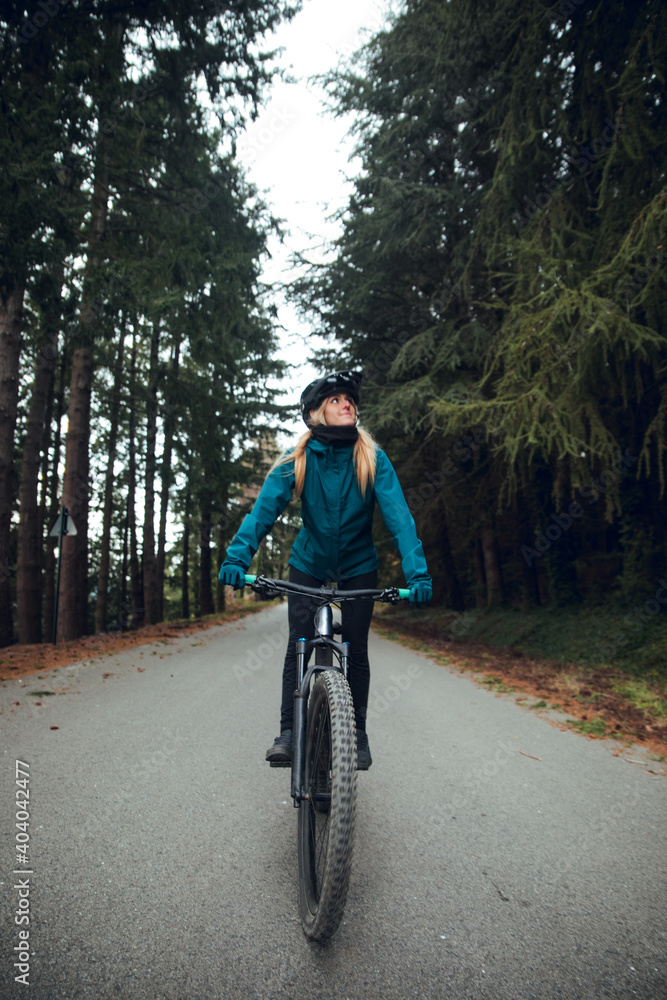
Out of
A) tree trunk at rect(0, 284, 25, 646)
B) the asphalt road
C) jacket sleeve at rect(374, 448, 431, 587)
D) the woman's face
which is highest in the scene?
tree trunk at rect(0, 284, 25, 646)

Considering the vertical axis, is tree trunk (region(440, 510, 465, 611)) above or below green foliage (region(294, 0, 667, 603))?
below

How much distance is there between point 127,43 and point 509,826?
496 inches

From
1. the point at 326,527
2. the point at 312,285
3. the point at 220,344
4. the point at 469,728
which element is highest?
the point at 312,285

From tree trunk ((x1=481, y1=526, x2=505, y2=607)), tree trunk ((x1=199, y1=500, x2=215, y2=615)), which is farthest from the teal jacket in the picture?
tree trunk ((x1=199, y1=500, x2=215, y2=615))

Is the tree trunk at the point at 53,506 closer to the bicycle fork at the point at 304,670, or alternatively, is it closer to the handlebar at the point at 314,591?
the bicycle fork at the point at 304,670

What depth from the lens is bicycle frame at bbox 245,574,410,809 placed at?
213 cm

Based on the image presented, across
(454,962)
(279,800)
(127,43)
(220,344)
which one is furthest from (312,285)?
(454,962)

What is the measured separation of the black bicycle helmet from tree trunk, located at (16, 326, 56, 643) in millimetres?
9918

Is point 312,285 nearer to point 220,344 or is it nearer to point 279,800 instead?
point 220,344

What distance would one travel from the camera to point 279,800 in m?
3.01

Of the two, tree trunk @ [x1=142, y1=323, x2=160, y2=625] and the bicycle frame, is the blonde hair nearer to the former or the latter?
the bicycle frame

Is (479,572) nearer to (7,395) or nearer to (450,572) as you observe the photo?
(450,572)

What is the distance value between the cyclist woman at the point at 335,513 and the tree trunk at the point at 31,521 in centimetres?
1005

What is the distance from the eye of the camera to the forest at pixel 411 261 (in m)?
6.42
